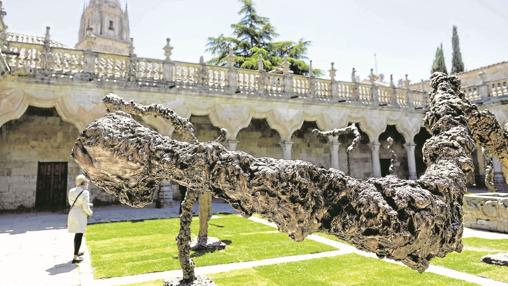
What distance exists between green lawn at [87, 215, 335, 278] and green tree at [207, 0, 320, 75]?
18752 millimetres

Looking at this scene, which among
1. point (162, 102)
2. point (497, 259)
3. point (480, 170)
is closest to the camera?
point (497, 259)

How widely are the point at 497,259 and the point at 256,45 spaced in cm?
2499

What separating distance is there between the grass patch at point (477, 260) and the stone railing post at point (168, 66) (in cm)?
1326

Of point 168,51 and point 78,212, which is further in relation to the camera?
point 168,51

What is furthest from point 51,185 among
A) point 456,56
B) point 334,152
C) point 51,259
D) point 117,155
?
point 456,56

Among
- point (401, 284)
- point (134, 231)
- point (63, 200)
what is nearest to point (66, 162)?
point (63, 200)

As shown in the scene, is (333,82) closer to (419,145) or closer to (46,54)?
(419,145)

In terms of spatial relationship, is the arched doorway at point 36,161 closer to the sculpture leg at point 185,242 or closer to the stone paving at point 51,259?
the stone paving at point 51,259

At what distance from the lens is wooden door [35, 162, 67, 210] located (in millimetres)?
16922

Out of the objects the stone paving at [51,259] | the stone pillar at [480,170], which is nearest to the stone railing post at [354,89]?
the stone pillar at [480,170]

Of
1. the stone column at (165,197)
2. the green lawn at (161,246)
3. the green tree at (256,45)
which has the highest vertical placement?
the green tree at (256,45)

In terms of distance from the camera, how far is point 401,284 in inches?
220

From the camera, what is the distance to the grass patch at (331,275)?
5734 mm

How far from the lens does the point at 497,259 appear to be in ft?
21.7
